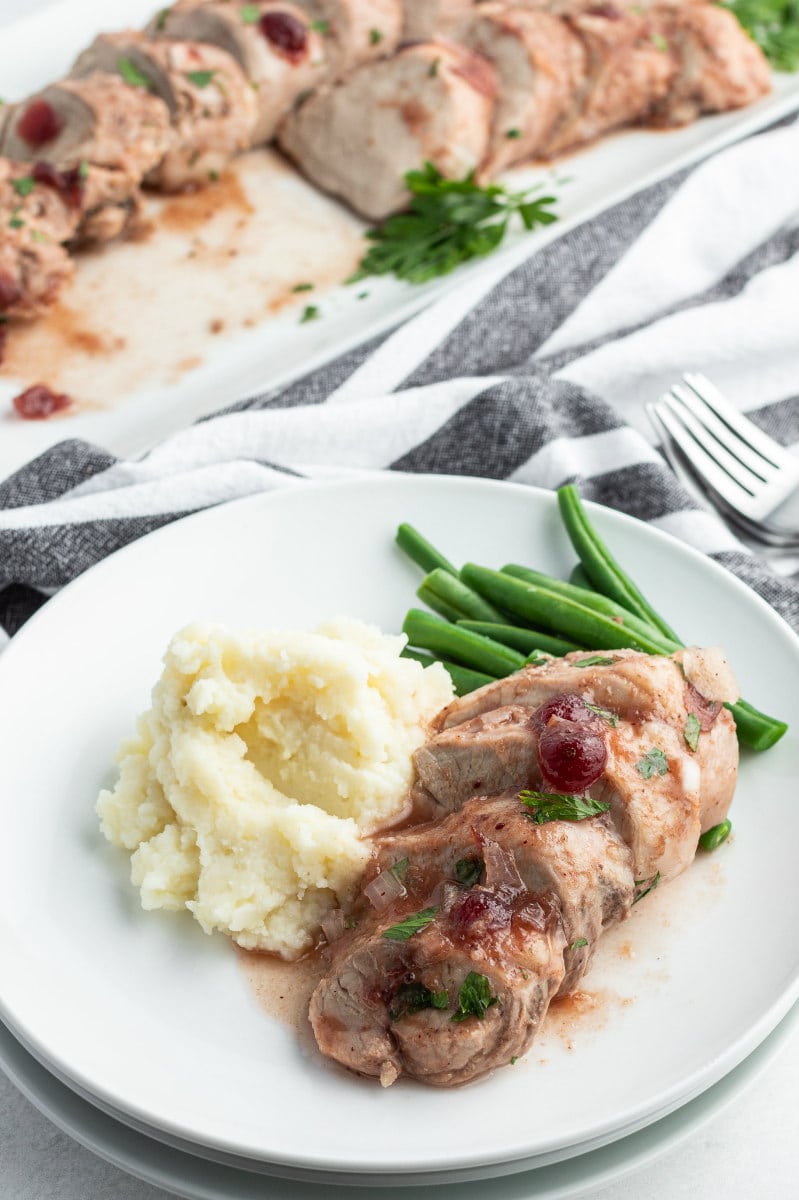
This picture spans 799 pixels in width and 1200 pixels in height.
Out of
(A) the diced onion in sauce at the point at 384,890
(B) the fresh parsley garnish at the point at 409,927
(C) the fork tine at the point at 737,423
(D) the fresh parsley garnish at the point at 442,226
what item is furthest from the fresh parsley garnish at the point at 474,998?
(D) the fresh parsley garnish at the point at 442,226

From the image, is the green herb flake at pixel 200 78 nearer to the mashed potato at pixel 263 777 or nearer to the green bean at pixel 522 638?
the green bean at pixel 522 638

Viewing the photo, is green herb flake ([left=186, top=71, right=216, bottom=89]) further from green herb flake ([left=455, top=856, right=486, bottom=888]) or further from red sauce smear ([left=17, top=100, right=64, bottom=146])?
green herb flake ([left=455, top=856, right=486, bottom=888])

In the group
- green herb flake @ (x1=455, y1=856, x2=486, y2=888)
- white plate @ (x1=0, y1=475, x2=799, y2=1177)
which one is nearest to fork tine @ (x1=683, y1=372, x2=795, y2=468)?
white plate @ (x1=0, y1=475, x2=799, y2=1177)

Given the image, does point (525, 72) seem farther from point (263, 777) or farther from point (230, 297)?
point (263, 777)

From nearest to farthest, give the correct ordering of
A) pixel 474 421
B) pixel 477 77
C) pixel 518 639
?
1. pixel 518 639
2. pixel 474 421
3. pixel 477 77

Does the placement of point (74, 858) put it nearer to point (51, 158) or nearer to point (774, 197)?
point (51, 158)

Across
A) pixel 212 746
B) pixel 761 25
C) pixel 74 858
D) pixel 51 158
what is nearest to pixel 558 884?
pixel 212 746

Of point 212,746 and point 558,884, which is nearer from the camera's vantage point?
point 558,884
